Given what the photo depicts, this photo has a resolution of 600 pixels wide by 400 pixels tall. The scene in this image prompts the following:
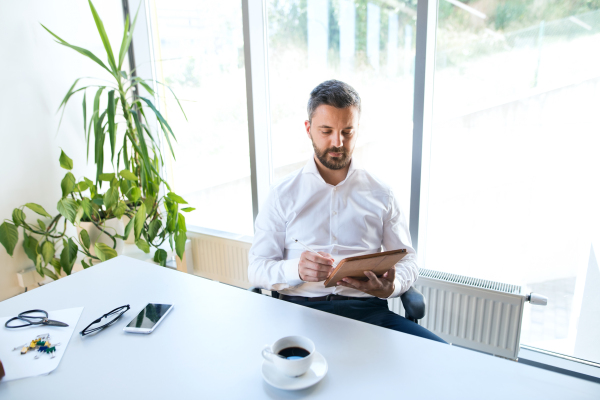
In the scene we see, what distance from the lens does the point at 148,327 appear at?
3.43ft

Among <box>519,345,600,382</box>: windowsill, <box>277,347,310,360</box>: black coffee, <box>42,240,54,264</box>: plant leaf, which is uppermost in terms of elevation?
<box>277,347,310,360</box>: black coffee

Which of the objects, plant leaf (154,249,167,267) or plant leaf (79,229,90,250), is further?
plant leaf (154,249,167,267)

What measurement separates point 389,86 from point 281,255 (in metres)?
1.18

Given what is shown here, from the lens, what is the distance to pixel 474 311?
6.13 feet

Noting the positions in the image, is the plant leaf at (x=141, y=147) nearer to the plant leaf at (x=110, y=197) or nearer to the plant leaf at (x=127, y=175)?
the plant leaf at (x=127, y=175)

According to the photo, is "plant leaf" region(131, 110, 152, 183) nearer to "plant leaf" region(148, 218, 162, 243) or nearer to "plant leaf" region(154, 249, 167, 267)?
"plant leaf" region(148, 218, 162, 243)

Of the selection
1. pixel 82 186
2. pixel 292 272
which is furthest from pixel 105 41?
pixel 292 272

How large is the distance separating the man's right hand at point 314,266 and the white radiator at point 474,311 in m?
0.90

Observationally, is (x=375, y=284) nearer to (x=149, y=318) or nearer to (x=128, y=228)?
(x=149, y=318)

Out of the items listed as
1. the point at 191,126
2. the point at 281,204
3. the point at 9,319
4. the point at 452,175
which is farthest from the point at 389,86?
the point at 9,319

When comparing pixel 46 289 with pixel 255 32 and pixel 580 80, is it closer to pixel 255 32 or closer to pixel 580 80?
pixel 255 32

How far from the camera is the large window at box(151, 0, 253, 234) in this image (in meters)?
2.64

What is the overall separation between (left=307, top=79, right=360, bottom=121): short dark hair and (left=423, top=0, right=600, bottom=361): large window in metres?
0.76

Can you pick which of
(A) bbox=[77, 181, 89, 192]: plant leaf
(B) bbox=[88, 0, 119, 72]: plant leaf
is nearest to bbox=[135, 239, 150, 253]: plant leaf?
(A) bbox=[77, 181, 89, 192]: plant leaf
